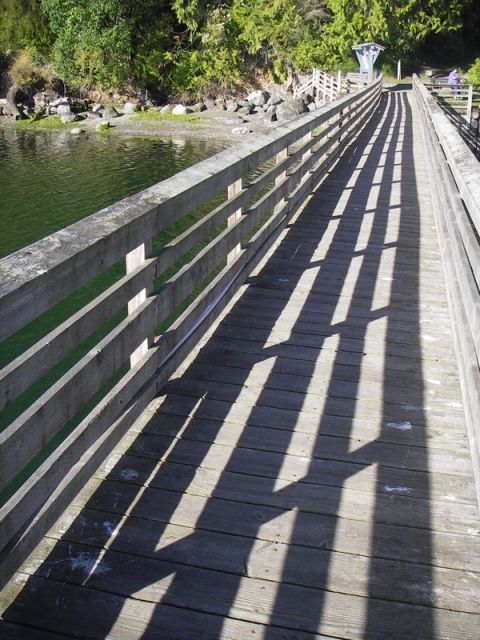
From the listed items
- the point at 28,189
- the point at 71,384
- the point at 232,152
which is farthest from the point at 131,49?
the point at 71,384

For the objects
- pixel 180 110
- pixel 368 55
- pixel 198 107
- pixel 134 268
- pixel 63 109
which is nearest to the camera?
pixel 134 268

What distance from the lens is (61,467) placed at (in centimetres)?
287

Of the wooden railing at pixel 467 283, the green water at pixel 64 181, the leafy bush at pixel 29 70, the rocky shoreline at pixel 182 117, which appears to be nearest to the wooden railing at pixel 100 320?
the wooden railing at pixel 467 283

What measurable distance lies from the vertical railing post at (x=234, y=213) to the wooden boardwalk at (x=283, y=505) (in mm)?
484

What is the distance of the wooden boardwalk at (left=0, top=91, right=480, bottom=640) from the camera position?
266 cm

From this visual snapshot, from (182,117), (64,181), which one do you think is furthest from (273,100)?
(64,181)

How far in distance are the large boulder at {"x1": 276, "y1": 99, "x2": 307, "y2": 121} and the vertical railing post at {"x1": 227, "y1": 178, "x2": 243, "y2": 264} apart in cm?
3145

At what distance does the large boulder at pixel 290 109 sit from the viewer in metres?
36.4

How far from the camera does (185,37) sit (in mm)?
46000

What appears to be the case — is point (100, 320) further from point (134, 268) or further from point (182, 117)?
point (182, 117)

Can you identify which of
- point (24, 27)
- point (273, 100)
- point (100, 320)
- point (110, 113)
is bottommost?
point (100, 320)

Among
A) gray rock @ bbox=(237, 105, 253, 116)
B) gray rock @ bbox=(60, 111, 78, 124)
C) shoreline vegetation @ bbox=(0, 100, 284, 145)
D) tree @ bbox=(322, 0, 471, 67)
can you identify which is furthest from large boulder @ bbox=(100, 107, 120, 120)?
tree @ bbox=(322, 0, 471, 67)

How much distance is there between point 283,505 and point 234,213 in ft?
9.39

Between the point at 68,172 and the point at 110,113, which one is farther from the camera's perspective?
the point at 110,113
